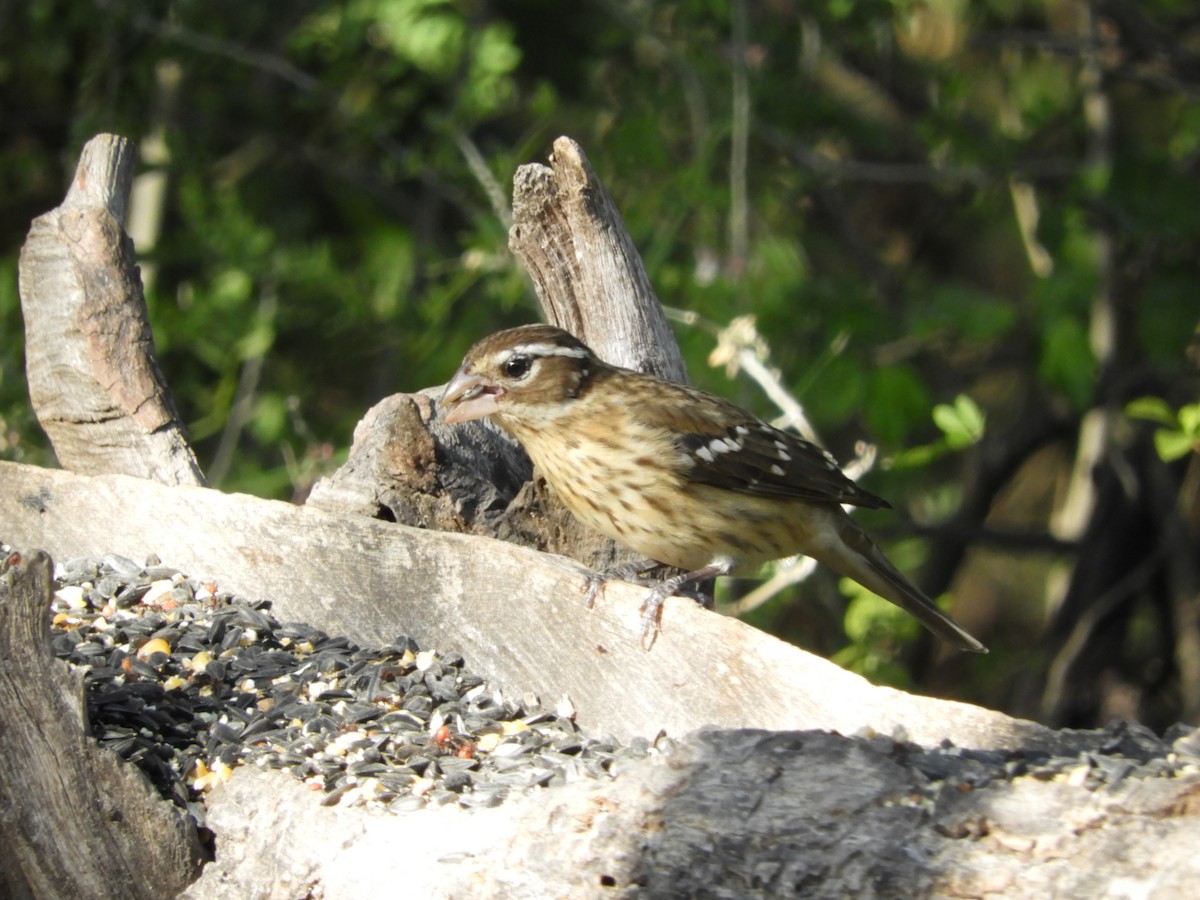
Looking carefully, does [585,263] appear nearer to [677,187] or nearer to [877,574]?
[877,574]

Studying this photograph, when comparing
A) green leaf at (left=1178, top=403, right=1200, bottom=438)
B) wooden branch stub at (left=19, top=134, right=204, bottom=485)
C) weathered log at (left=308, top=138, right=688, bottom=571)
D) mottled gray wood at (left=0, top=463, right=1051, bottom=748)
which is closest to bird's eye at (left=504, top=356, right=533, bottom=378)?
weathered log at (left=308, top=138, right=688, bottom=571)

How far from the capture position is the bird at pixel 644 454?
420 centimetres

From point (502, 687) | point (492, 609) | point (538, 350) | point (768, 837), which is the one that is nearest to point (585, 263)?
point (538, 350)

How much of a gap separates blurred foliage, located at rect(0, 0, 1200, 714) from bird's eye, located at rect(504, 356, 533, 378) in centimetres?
149

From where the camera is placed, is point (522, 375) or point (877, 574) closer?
point (522, 375)

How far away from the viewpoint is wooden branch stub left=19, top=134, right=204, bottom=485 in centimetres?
416

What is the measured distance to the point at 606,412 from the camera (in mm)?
4316

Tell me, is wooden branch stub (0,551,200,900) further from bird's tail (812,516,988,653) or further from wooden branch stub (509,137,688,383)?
bird's tail (812,516,988,653)

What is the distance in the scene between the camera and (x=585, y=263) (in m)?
4.41

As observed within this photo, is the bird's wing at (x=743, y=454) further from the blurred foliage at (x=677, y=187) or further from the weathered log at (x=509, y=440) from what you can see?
the blurred foliage at (x=677, y=187)

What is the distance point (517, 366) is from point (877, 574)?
1402mm

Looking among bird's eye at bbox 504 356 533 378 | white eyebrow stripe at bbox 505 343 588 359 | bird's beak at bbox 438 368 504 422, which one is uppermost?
white eyebrow stripe at bbox 505 343 588 359

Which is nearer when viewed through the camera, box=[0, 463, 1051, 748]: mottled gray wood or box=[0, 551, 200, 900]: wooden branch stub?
box=[0, 551, 200, 900]: wooden branch stub

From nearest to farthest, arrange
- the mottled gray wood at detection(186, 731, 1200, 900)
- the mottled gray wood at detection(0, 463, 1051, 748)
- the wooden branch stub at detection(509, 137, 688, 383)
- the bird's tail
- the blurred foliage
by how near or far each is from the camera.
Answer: the mottled gray wood at detection(186, 731, 1200, 900) < the mottled gray wood at detection(0, 463, 1051, 748) < the wooden branch stub at detection(509, 137, 688, 383) < the bird's tail < the blurred foliage
